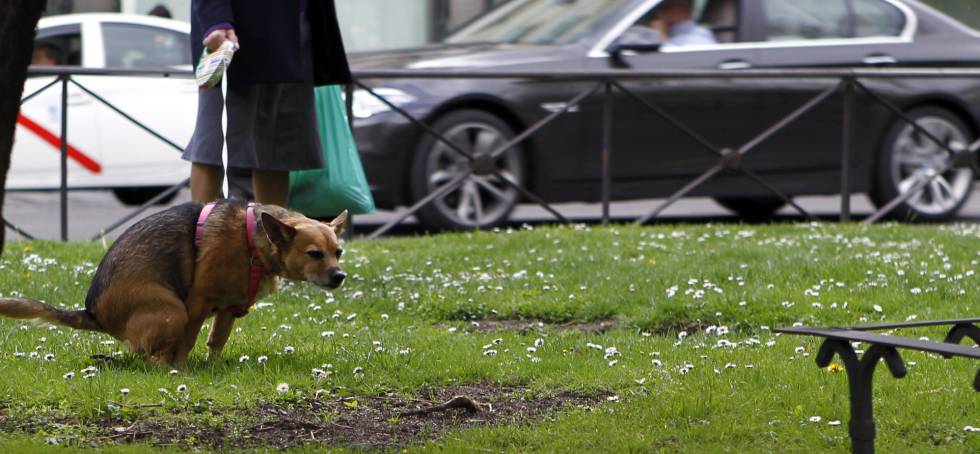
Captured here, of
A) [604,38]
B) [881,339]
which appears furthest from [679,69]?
[881,339]

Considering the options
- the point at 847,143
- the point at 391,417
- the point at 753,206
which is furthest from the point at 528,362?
the point at 753,206

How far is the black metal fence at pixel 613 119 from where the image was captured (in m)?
9.00

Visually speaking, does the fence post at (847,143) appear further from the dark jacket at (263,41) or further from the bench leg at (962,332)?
the bench leg at (962,332)

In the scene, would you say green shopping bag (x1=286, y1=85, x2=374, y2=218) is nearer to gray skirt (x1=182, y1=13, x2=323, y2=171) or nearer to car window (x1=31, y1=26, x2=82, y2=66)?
gray skirt (x1=182, y1=13, x2=323, y2=171)

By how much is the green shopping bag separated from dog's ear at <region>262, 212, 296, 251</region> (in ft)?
5.27

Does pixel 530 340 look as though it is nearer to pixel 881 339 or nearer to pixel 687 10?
pixel 881 339

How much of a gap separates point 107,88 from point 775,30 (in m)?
5.23

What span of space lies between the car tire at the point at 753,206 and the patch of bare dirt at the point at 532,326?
5638mm

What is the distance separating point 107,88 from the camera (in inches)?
445

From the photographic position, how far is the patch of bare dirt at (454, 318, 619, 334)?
19.9 feet

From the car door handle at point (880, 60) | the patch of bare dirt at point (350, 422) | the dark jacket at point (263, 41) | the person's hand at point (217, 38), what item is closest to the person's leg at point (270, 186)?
the dark jacket at point (263, 41)

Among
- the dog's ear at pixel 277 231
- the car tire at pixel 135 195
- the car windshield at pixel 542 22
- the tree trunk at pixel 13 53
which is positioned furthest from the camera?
the car tire at pixel 135 195

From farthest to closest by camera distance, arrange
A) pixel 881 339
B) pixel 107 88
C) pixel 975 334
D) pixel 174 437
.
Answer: pixel 107 88, pixel 174 437, pixel 975 334, pixel 881 339

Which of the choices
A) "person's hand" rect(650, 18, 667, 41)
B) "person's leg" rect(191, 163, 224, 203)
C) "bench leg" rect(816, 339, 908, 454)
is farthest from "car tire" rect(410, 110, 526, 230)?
"bench leg" rect(816, 339, 908, 454)
